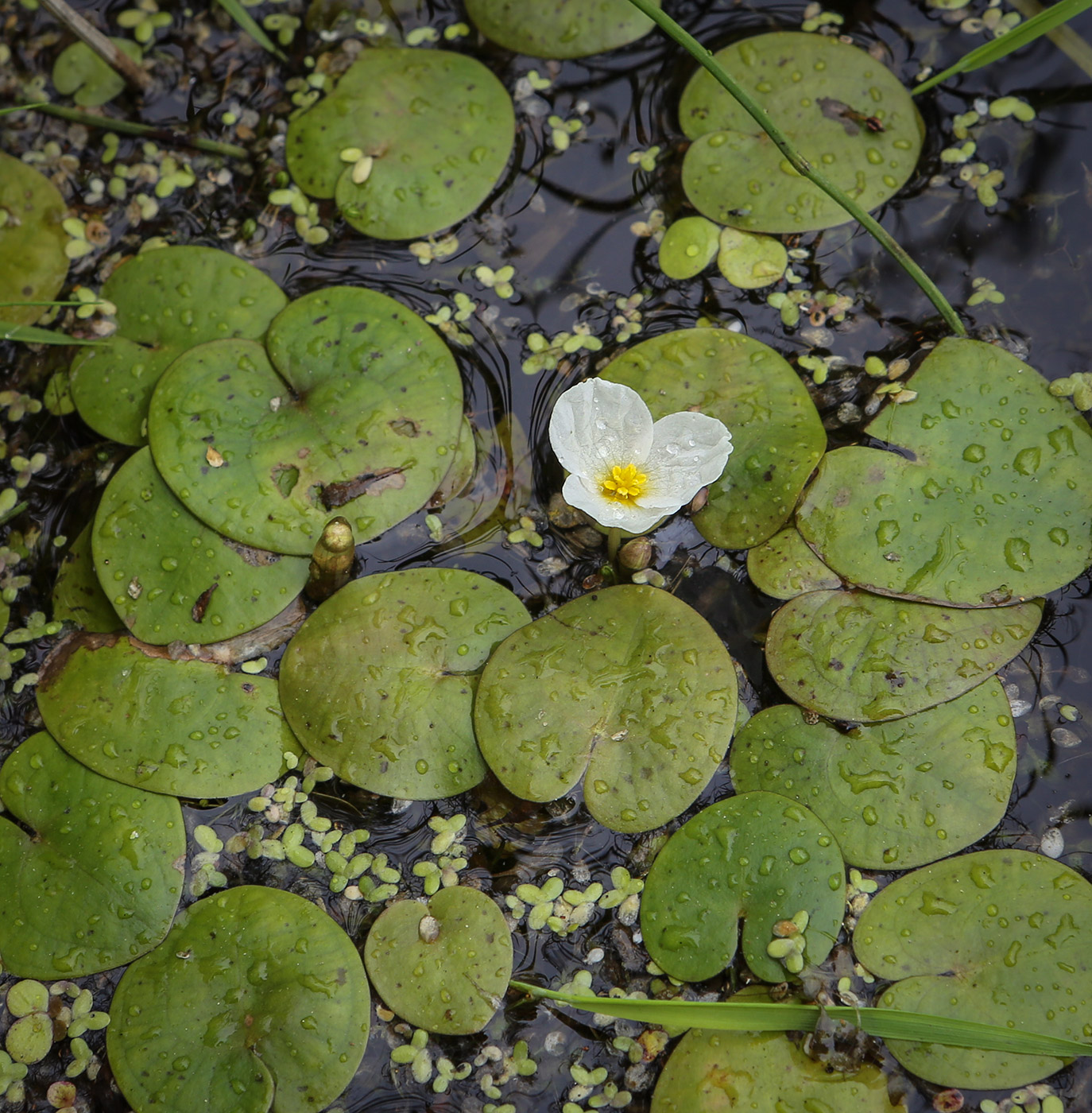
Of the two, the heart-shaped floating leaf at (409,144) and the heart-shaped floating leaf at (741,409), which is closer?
the heart-shaped floating leaf at (741,409)

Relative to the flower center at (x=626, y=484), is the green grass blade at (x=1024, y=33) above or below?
above

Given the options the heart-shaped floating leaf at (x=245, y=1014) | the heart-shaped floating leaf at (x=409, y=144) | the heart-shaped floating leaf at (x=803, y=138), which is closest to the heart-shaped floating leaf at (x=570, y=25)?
the heart-shaped floating leaf at (x=409, y=144)

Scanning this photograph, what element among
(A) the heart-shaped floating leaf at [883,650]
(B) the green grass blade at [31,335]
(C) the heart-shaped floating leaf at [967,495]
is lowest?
(A) the heart-shaped floating leaf at [883,650]

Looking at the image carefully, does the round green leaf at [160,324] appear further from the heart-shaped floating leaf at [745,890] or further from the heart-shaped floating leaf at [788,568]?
the heart-shaped floating leaf at [745,890]

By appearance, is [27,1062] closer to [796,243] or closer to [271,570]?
[271,570]

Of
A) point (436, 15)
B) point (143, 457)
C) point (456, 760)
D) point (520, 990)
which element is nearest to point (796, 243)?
point (436, 15)

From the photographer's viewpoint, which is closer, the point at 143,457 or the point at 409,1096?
the point at 409,1096
